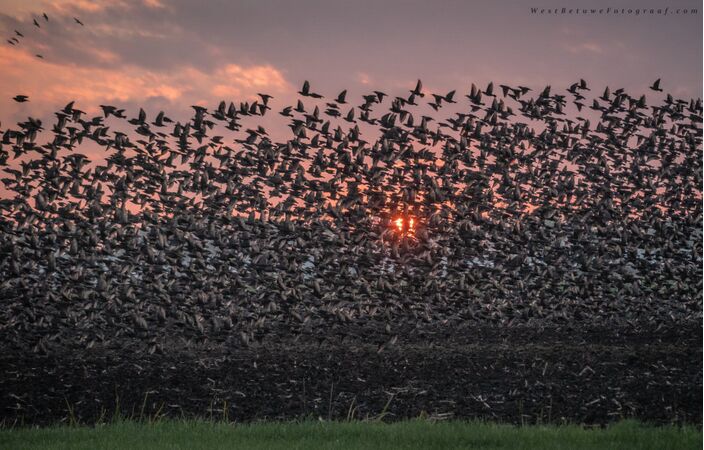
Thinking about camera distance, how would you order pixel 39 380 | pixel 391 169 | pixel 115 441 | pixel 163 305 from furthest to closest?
1. pixel 391 169
2. pixel 163 305
3. pixel 39 380
4. pixel 115 441

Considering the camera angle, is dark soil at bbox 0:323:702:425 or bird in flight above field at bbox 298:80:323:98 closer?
dark soil at bbox 0:323:702:425

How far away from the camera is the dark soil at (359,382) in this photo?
10.4 meters

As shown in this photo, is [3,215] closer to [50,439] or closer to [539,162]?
[50,439]

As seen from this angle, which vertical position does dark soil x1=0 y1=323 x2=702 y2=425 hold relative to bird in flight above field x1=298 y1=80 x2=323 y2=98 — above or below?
below

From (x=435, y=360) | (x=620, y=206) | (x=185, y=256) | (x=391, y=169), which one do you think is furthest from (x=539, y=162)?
(x=185, y=256)

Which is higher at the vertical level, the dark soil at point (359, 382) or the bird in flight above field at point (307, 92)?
the bird in flight above field at point (307, 92)

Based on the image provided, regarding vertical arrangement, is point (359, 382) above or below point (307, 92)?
below

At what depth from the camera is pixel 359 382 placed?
1156cm

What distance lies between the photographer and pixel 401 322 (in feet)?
54.3

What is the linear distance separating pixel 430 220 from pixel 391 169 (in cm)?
125

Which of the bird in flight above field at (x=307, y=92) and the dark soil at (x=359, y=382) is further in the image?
the bird in flight above field at (x=307, y=92)

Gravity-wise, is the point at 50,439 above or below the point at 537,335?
below

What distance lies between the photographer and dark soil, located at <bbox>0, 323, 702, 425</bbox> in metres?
10.4

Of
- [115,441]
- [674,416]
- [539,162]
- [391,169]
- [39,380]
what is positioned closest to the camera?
[115,441]
